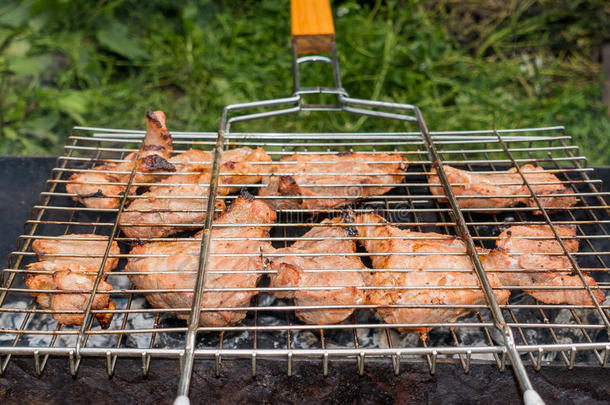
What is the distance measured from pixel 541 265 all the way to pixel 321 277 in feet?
3.69

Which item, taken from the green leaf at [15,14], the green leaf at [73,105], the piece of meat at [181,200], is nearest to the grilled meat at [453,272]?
the piece of meat at [181,200]

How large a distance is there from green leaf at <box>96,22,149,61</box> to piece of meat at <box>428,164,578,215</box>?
438 centimetres

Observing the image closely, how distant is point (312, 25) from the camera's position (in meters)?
3.27

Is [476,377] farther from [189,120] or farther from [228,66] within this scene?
[228,66]

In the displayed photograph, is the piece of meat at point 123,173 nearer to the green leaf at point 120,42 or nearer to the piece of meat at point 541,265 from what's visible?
the piece of meat at point 541,265

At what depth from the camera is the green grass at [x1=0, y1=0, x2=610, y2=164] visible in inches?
210

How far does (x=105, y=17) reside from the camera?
597cm

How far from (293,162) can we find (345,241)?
0.66 meters

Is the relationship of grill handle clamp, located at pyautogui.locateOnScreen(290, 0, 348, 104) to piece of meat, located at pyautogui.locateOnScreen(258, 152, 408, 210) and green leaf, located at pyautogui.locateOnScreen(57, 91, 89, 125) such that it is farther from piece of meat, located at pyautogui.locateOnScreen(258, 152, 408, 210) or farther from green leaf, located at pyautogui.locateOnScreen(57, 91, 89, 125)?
green leaf, located at pyautogui.locateOnScreen(57, 91, 89, 125)

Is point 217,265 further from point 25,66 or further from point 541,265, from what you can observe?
point 25,66

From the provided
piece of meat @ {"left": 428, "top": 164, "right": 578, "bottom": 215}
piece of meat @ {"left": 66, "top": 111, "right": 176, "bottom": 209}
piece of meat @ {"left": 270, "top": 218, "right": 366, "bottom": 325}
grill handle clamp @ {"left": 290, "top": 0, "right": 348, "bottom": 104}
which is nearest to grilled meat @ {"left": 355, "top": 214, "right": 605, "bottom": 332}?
piece of meat @ {"left": 270, "top": 218, "right": 366, "bottom": 325}

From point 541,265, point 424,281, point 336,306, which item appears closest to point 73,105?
point 336,306

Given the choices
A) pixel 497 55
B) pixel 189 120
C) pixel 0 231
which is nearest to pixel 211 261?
pixel 0 231

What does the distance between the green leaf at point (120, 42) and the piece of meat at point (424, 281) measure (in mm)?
4577
